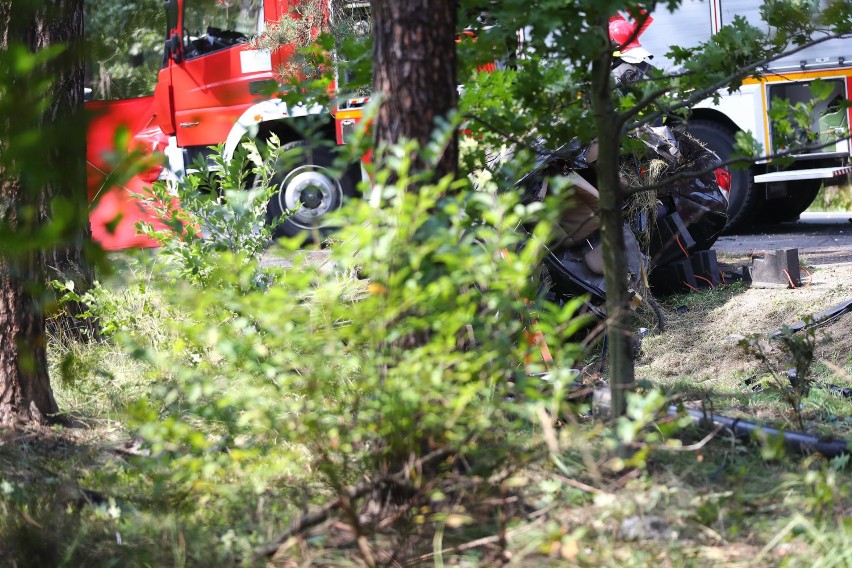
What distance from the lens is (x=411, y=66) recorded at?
8.65 ft

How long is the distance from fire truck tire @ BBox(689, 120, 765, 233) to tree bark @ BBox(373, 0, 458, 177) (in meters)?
8.19

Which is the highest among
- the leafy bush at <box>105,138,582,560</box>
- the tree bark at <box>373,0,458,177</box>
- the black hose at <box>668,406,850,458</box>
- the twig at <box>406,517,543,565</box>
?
the tree bark at <box>373,0,458,177</box>

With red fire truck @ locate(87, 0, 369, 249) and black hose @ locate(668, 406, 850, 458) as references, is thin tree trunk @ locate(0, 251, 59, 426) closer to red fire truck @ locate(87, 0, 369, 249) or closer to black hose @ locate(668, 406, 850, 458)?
black hose @ locate(668, 406, 850, 458)

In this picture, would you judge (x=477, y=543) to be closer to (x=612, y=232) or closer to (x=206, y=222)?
(x=612, y=232)

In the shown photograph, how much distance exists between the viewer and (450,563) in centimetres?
237

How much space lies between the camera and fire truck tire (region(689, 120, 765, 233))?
407 inches

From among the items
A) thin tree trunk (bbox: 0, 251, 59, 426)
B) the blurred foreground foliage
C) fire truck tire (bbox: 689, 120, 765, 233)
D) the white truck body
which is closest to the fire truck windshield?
the white truck body

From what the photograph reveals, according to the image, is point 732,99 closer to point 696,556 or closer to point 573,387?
point 573,387

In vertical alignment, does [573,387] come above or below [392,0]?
below

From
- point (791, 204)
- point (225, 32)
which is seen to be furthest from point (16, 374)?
point (791, 204)

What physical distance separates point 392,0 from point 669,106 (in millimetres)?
1397

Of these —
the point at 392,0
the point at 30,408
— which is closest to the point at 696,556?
the point at 392,0

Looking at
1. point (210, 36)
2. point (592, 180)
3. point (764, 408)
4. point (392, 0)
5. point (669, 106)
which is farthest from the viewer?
point (210, 36)

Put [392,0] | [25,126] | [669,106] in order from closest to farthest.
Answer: [25,126] → [392,0] → [669,106]
